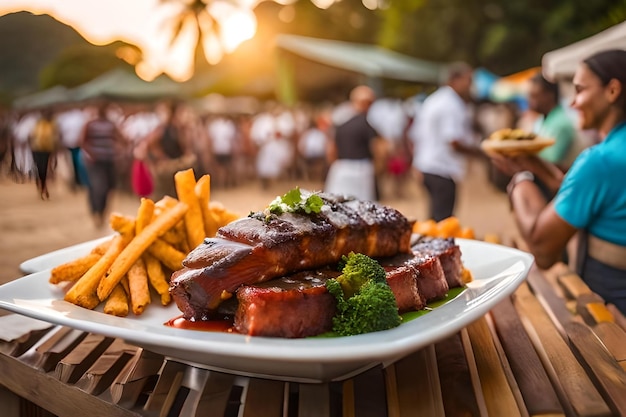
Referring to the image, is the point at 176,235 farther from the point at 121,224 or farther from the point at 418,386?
the point at 418,386

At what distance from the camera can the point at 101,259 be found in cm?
244

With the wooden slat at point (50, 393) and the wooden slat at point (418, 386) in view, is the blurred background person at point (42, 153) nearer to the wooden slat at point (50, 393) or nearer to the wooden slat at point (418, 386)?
the wooden slat at point (50, 393)

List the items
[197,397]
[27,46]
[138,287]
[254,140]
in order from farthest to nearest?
1. [254,140]
2. [27,46]
3. [138,287]
4. [197,397]

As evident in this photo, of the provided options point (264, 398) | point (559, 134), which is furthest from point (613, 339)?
point (559, 134)

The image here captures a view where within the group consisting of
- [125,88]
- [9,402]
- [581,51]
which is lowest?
[125,88]

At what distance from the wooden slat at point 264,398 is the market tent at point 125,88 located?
20829mm

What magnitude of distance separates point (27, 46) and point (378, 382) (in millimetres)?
3878

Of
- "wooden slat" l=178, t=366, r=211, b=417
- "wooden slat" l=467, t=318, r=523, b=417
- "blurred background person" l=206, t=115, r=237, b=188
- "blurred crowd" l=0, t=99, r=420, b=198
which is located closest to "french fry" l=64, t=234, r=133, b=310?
"wooden slat" l=178, t=366, r=211, b=417

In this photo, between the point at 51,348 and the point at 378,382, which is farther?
the point at 51,348

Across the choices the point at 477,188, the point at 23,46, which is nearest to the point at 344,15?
the point at 477,188

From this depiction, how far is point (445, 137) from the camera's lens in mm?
7207

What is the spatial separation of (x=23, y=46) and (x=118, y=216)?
99.6 inches

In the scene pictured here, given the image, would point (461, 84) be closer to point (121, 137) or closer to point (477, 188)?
point (477, 188)

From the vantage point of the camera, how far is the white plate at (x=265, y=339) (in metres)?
1.62
